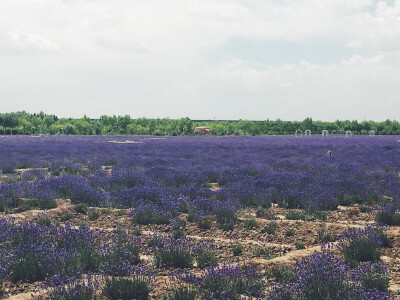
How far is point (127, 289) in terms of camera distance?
4543mm

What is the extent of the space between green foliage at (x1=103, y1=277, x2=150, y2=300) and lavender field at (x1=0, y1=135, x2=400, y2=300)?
13 mm

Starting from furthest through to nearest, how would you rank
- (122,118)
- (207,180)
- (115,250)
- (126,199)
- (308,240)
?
1. (122,118)
2. (207,180)
3. (126,199)
4. (308,240)
5. (115,250)

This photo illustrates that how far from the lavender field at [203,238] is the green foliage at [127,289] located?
13mm

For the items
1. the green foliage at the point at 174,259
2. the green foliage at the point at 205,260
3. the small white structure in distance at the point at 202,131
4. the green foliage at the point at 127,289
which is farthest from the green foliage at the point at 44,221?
the small white structure in distance at the point at 202,131

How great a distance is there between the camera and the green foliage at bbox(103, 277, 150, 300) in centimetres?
455

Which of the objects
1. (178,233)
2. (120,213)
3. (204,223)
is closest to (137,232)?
(178,233)

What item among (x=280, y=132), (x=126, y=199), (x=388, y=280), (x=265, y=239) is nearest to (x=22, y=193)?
(x=126, y=199)

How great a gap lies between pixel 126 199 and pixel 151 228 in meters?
2.11

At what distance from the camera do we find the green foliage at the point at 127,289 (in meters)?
4.55

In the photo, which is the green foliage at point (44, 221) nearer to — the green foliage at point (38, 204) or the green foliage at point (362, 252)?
the green foliage at point (38, 204)

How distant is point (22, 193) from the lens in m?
10.4

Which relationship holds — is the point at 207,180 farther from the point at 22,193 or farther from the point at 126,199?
the point at 22,193

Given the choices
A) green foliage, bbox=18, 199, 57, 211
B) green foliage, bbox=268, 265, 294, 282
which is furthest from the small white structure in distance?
green foliage, bbox=268, 265, 294, 282

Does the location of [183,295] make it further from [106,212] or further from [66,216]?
[106,212]
